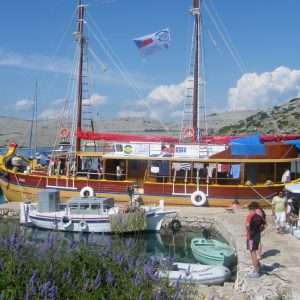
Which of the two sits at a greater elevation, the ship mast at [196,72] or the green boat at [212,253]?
the ship mast at [196,72]

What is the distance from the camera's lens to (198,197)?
24594mm

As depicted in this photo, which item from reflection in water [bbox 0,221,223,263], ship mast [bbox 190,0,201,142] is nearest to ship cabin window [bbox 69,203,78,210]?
reflection in water [bbox 0,221,223,263]

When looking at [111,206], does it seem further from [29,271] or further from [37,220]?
[29,271]

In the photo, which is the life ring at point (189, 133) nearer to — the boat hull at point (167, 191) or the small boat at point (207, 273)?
the boat hull at point (167, 191)

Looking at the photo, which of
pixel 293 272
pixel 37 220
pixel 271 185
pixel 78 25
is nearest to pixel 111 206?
pixel 37 220

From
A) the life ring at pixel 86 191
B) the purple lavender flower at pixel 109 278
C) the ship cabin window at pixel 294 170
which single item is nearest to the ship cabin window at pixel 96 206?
the life ring at pixel 86 191

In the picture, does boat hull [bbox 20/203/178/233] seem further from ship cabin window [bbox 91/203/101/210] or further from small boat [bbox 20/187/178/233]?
ship cabin window [bbox 91/203/101/210]

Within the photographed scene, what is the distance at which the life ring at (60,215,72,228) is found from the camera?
21.2 m

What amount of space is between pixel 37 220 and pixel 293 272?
45.6ft

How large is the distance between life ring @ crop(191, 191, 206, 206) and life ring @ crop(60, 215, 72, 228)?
22.9 feet

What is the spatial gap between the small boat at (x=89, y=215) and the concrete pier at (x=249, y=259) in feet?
7.47

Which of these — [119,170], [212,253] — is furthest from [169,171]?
[212,253]

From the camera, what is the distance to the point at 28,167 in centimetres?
2903

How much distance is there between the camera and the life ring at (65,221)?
834 inches
